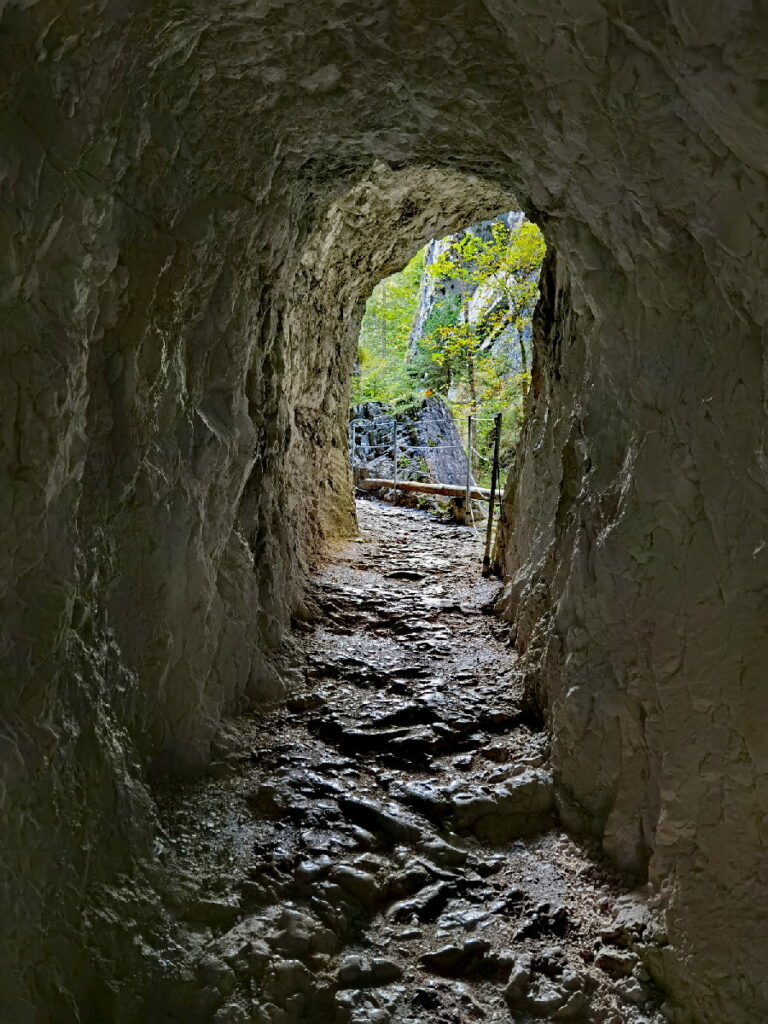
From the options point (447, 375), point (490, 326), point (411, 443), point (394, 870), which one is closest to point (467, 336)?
point (490, 326)

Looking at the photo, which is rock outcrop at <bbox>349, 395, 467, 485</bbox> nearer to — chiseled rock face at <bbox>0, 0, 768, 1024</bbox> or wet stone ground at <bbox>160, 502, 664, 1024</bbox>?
wet stone ground at <bbox>160, 502, 664, 1024</bbox>

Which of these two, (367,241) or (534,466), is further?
(367,241)

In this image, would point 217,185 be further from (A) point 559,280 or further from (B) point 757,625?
(B) point 757,625

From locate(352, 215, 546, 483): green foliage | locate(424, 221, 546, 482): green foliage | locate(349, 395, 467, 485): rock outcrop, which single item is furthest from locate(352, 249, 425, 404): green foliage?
locate(424, 221, 546, 482): green foliage

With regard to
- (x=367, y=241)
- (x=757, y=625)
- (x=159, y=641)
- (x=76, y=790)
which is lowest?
(x=76, y=790)

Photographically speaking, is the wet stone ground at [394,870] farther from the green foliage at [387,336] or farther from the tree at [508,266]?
the green foliage at [387,336]

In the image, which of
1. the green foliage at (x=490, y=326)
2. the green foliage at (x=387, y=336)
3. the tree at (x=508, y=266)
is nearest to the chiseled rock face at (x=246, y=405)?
the tree at (x=508, y=266)

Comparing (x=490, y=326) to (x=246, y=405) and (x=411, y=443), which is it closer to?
(x=411, y=443)

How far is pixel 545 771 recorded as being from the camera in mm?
4520

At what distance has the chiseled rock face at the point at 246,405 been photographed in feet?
8.31

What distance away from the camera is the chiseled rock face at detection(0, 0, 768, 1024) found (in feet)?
8.31

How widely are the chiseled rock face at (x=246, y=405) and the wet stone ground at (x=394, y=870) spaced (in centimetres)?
29

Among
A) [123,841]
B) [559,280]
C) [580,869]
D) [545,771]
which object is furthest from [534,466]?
[123,841]

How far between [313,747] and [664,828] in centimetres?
240
